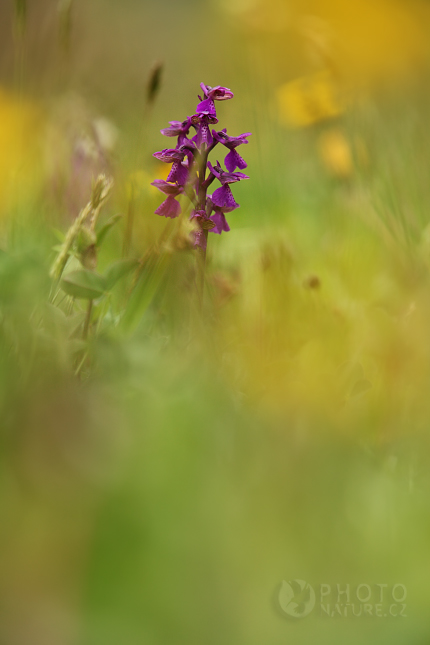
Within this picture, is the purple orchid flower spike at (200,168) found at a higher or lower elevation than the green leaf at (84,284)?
higher

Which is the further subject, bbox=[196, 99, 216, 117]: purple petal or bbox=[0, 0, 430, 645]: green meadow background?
bbox=[196, 99, 216, 117]: purple petal

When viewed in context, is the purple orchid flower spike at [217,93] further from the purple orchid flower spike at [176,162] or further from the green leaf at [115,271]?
the green leaf at [115,271]

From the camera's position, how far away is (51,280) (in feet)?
2.74

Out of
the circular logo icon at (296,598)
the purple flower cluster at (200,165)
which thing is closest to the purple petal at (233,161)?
the purple flower cluster at (200,165)

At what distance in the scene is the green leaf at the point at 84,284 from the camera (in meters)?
0.77

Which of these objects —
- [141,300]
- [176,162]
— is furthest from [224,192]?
[141,300]

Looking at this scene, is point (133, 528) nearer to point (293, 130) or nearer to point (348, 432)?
point (348, 432)

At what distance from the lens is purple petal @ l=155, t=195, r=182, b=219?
107cm

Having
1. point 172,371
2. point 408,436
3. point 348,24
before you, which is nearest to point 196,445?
point 172,371

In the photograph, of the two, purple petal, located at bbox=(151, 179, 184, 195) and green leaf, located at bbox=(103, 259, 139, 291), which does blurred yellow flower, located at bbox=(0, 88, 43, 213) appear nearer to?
purple petal, located at bbox=(151, 179, 184, 195)

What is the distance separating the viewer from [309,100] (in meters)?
2.64

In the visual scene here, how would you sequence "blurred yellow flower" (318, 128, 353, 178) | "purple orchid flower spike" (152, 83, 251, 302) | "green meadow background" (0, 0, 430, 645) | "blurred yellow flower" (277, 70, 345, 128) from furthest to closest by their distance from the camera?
"blurred yellow flower" (277, 70, 345, 128), "blurred yellow flower" (318, 128, 353, 178), "purple orchid flower spike" (152, 83, 251, 302), "green meadow background" (0, 0, 430, 645)

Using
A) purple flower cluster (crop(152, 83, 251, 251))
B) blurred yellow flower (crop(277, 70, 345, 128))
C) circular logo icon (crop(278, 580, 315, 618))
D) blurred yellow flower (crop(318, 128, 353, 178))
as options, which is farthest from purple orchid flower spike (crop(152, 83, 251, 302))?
blurred yellow flower (crop(277, 70, 345, 128))

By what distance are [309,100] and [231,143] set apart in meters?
1.84
